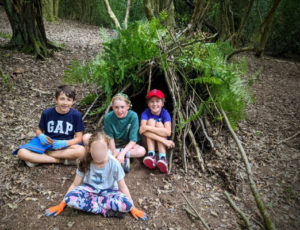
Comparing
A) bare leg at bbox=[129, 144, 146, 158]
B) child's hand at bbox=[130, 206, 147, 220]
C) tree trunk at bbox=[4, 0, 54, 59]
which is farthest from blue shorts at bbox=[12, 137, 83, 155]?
tree trunk at bbox=[4, 0, 54, 59]

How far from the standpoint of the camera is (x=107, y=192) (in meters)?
2.46

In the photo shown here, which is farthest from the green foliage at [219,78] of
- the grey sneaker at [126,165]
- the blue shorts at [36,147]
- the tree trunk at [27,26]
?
the tree trunk at [27,26]

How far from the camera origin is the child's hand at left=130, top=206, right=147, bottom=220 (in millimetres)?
2383

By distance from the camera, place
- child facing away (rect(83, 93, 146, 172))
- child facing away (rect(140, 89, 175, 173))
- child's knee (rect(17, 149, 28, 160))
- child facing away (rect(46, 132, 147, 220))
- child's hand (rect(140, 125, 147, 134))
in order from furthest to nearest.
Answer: child's hand (rect(140, 125, 147, 134)), child facing away (rect(140, 89, 175, 173)), child facing away (rect(83, 93, 146, 172)), child's knee (rect(17, 149, 28, 160)), child facing away (rect(46, 132, 147, 220))

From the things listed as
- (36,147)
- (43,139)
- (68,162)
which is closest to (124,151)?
(68,162)

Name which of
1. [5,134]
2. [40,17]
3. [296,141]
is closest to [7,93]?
[5,134]

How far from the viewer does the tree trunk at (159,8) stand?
4.81m

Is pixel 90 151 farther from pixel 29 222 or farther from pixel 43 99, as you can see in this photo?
pixel 43 99

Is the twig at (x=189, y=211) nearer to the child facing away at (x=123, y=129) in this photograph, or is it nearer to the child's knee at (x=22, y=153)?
the child facing away at (x=123, y=129)

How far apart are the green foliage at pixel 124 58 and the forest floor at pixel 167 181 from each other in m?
0.88

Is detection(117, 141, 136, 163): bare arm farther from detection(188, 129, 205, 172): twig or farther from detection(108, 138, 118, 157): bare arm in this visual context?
detection(188, 129, 205, 172): twig

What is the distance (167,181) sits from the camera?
Result: 9.72 ft

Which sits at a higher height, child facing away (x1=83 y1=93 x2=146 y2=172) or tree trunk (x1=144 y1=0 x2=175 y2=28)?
tree trunk (x1=144 y1=0 x2=175 y2=28)

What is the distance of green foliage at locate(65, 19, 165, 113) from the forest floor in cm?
88
